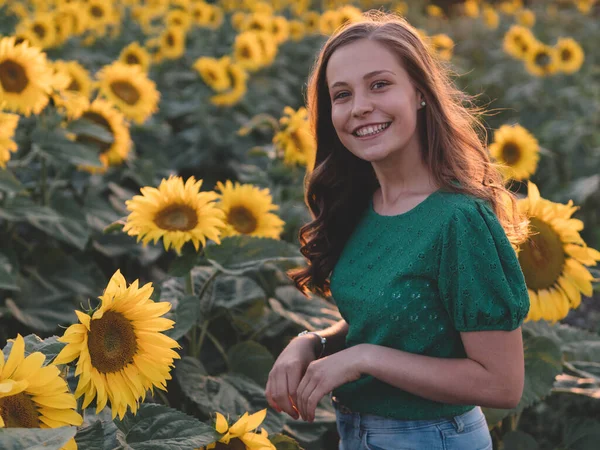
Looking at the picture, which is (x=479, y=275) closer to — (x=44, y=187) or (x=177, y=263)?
(x=177, y=263)

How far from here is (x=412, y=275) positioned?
5.69ft

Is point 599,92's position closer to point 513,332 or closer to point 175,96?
point 175,96

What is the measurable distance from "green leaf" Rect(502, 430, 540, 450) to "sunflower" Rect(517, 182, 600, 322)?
376 millimetres

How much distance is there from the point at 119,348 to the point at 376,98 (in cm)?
80

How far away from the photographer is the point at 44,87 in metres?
3.06

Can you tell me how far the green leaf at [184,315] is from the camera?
209cm

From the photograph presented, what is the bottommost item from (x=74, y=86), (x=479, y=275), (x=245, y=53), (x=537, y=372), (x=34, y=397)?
(x=537, y=372)

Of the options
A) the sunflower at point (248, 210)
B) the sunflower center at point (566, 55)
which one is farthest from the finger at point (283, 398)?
the sunflower center at point (566, 55)

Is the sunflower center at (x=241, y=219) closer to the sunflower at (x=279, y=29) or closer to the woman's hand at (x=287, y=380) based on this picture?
the woman's hand at (x=287, y=380)

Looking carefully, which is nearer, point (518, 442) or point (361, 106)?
point (361, 106)

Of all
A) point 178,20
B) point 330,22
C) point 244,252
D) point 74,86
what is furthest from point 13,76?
point 330,22

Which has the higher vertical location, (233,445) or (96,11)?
(96,11)

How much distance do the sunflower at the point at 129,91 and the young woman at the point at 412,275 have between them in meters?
2.09

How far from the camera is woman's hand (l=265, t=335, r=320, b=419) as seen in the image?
1.82 metres
